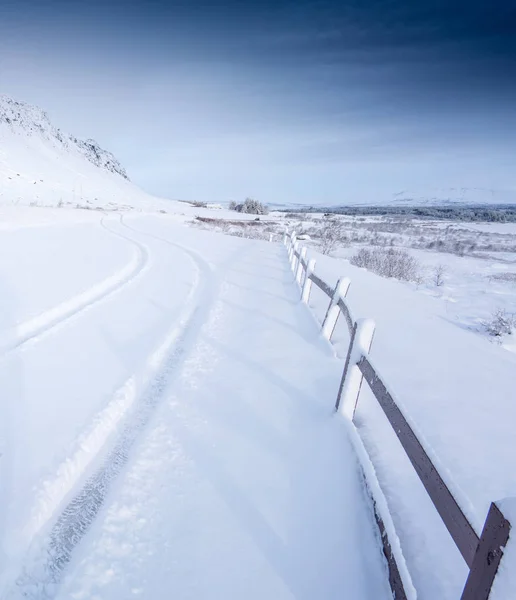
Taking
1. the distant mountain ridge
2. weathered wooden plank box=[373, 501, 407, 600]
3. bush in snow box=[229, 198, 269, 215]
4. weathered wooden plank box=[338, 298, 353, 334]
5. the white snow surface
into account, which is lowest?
the white snow surface

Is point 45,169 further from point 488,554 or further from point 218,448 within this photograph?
point 488,554

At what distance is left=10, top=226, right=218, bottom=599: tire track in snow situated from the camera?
2.05m

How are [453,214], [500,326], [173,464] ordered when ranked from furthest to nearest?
[453,214]
[500,326]
[173,464]

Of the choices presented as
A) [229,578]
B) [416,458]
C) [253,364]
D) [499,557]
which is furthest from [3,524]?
[253,364]

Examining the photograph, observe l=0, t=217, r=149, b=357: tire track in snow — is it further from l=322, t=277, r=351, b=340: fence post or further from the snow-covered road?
l=322, t=277, r=351, b=340: fence post

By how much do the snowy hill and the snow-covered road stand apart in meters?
36.2

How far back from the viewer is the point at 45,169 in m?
64.1

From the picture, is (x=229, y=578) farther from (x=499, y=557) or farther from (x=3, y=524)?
(x=499, y=557)

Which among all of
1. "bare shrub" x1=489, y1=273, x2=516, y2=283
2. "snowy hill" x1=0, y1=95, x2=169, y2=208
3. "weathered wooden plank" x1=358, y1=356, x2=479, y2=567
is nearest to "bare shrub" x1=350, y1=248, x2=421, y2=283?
"bare shrub" x1=489, y1=273, x2=516, y2=283

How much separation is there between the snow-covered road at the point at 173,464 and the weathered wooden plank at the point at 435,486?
2.67 feet

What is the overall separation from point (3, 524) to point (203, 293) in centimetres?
602

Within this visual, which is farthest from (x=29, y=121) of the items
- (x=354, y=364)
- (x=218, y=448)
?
(x=354, y=364)

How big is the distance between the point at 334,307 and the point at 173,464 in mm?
3314

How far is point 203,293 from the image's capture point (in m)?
8.10
